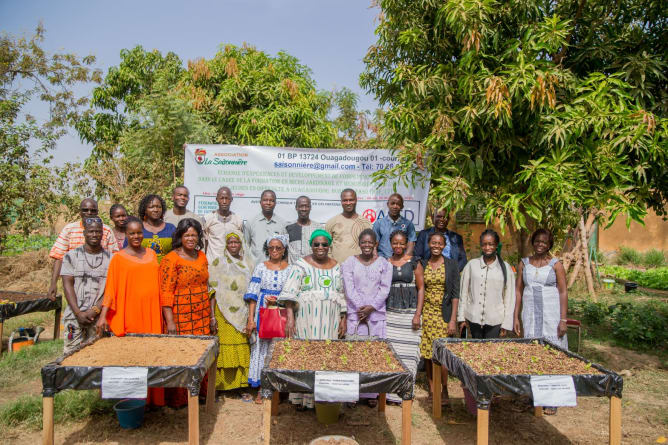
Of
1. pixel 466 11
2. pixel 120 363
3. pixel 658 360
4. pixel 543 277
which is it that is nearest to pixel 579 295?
pixel 658 360

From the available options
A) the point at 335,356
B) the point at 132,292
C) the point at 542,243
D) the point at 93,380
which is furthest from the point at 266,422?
the point at 542,243

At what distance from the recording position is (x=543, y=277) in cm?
466

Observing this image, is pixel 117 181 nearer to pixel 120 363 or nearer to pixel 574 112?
pixel 120 363

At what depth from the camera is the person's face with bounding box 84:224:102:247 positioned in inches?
169

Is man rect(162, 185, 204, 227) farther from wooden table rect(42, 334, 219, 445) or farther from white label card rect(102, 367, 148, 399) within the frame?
white label card rect(102, 367, 148, 399)

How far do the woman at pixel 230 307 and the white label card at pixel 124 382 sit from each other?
A: 4.52 feet

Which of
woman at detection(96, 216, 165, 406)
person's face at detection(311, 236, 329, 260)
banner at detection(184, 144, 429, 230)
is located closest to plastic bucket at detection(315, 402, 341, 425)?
person's face at detection(311, 236, 329, 260)

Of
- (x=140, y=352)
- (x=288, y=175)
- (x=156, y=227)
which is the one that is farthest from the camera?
(x=288, y=175)

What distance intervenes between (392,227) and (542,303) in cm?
179

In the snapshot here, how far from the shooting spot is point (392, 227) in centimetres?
551

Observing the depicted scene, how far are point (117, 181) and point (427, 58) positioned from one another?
7206 mm

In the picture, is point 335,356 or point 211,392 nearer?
point 335,356

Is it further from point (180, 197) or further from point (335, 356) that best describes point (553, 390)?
point (180, 197)

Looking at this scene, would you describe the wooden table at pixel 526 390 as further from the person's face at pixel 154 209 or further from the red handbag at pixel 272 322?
the person's face at pixel 154 209
